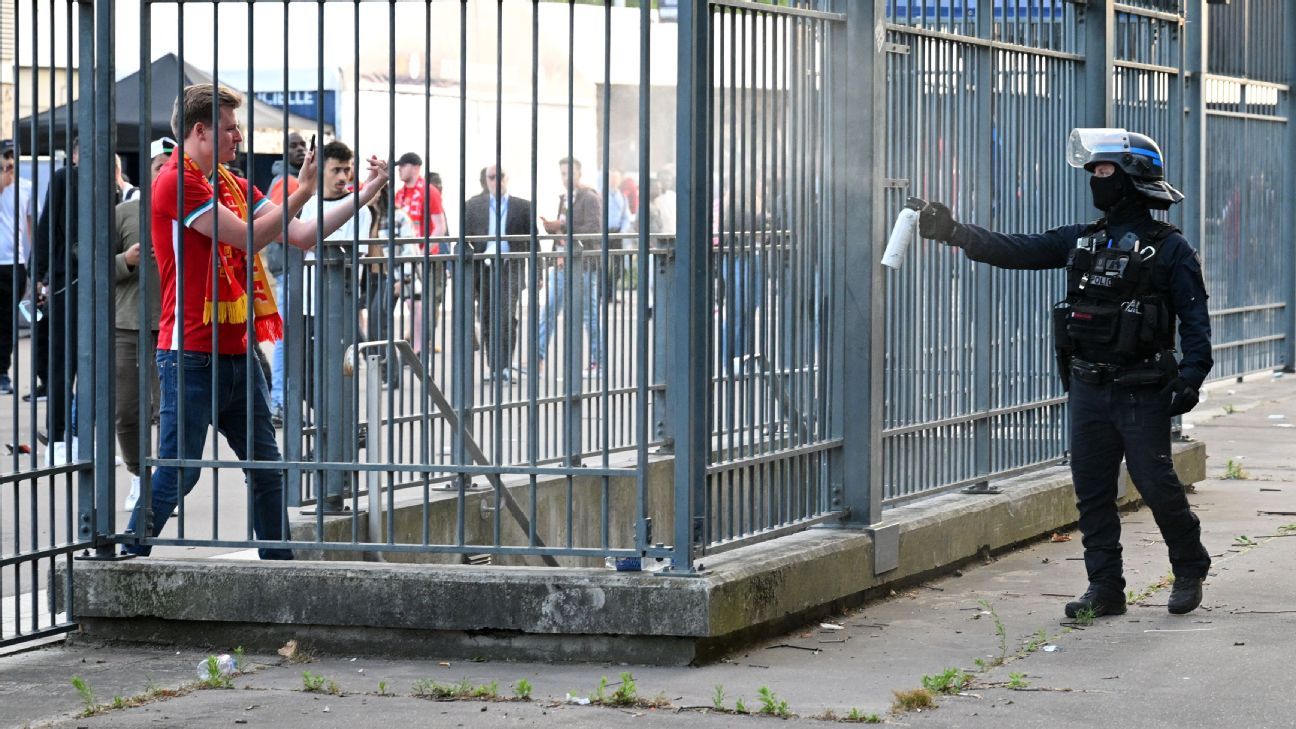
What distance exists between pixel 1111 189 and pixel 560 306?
2.36 metres

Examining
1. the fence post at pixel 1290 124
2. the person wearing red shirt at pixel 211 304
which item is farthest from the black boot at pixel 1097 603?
the fence post at pixel 1290 124

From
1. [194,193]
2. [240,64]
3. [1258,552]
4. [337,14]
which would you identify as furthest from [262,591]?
[240,64]

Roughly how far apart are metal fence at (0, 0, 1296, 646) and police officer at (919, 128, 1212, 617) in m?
0.68

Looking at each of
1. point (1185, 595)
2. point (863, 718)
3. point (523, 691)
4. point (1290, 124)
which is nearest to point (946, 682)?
point (863, 718)

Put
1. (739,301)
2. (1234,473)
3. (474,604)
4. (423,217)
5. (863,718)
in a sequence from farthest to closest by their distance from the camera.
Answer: (1234,473), (423,217), (739,301), (474,604), (863,718)

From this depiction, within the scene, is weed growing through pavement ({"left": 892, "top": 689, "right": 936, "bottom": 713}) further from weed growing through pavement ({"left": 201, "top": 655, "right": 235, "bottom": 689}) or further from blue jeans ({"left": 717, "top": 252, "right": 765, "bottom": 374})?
weed growing through pavement ({"left": 201, "top": 655, "right": 235, "bottom": 689})

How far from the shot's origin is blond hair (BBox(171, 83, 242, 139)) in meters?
6.97

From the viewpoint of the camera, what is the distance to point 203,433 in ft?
23.3

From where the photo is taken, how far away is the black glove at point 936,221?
716 cm

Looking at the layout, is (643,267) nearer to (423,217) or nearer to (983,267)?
(423,217)

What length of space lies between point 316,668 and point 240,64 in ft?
70.2

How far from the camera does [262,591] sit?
21.9ft

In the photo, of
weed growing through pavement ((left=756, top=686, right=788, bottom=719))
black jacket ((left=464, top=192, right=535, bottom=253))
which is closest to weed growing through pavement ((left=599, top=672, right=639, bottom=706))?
weed growing through pavement ((left=756, top=686, right=788, bottom=719))

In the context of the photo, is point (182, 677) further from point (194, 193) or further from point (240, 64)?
point (240, 64)
